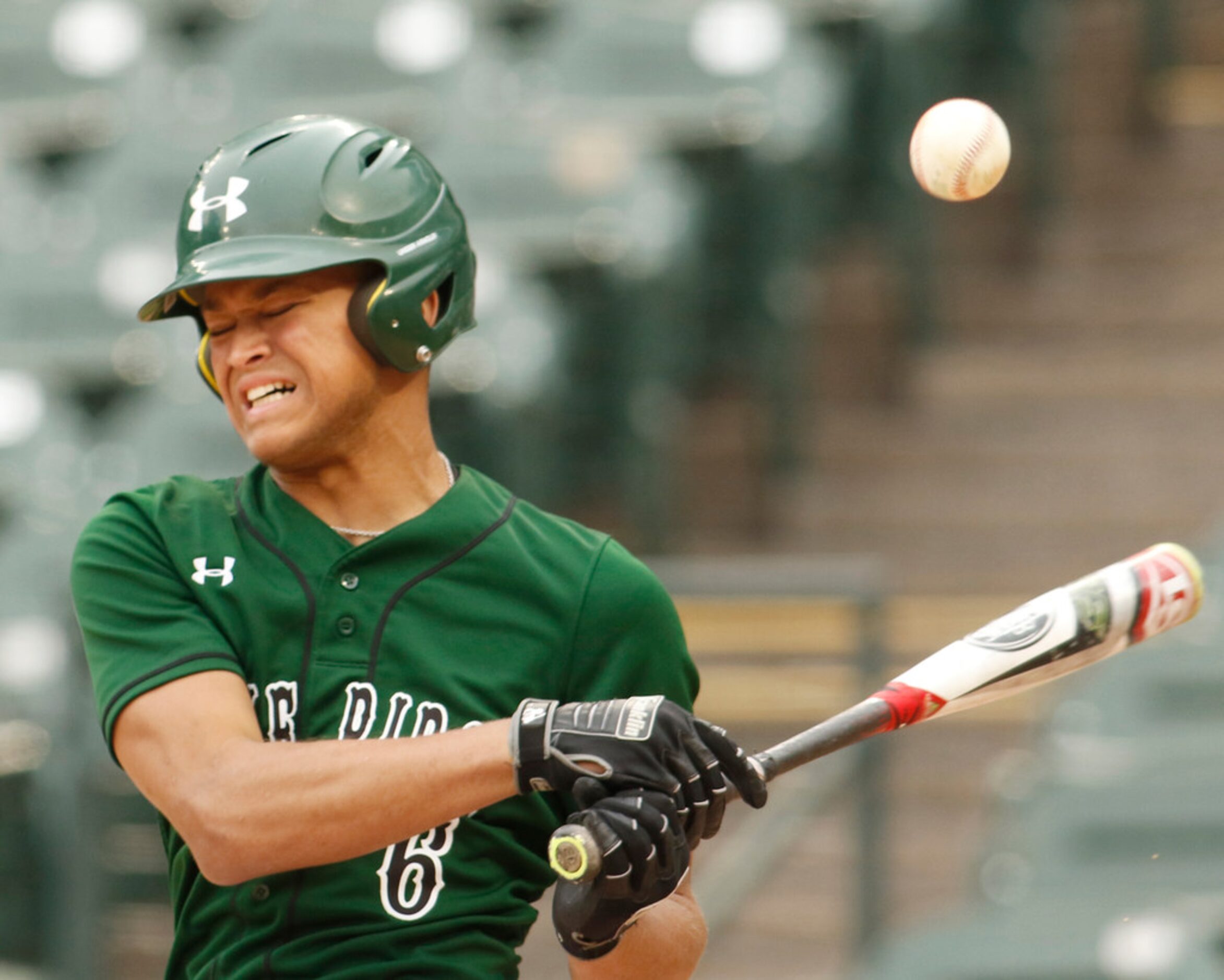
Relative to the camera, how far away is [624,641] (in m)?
1.74

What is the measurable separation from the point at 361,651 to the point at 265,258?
1.18 feet

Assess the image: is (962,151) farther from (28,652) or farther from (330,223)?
(28,652)

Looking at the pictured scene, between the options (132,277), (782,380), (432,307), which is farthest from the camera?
(782,380)

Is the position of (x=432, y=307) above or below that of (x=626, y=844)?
above

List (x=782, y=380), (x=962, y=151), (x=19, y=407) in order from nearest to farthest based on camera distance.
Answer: (x=962, y=151) → (x=19, y=407) → (x=782, y=380)

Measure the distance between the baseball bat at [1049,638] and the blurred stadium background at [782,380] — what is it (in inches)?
48.5

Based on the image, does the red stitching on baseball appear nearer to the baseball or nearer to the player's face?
the baseball

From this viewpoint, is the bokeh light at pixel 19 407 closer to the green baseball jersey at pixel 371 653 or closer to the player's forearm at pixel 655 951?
→ the green baseball jersey at pixel 371 653

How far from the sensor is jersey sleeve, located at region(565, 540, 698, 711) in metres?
1.73

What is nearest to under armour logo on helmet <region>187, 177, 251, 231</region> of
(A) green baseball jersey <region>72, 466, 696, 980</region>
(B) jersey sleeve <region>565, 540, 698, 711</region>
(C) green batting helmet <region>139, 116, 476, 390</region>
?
(C) green batting helmet <region>139, 116, 476, 390</region>

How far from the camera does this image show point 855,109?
19.0ft

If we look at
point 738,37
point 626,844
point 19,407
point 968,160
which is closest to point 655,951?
point 626,844

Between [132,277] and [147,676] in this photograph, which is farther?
[132,277]

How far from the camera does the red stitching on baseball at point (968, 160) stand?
2.03m
